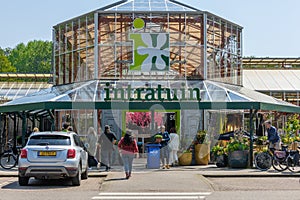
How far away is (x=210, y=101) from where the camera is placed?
2361 centimetres

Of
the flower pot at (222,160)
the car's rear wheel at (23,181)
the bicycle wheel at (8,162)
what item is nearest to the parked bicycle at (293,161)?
the flower pot at (222,160)

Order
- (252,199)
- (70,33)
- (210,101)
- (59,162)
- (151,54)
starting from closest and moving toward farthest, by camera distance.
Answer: (252,199)
(59,162)
(210,101)
(151,54)
(70,33)

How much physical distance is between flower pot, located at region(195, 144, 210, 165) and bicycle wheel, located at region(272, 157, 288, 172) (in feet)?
11.8

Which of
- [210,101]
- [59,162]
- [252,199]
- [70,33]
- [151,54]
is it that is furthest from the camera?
[70,33]

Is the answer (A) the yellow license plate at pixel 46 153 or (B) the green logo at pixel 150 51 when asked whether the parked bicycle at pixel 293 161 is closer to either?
(B) the green logo at pixel 150 51

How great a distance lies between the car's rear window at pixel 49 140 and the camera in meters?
15.9

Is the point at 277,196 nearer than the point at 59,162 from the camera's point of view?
Yes

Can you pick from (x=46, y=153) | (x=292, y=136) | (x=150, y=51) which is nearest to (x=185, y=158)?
(x=292, y=136)

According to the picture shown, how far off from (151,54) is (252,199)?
1472 cm

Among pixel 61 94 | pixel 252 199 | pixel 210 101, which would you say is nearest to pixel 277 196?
pixel 252 199

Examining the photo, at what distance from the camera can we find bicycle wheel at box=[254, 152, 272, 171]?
2083 cm

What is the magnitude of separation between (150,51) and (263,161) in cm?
860

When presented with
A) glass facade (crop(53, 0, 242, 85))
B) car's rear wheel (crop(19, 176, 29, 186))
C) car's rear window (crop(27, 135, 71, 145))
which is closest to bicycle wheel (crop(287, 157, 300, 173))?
glass facade (crop(53, 0, 242, 85))

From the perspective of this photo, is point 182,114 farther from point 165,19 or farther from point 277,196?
point 277,196
